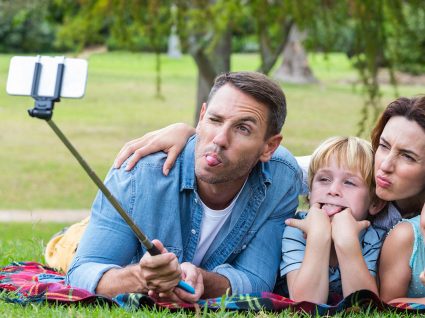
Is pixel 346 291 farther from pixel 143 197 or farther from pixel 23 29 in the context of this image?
pixel 23 29

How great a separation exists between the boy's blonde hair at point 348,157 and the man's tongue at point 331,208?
6.8 inches

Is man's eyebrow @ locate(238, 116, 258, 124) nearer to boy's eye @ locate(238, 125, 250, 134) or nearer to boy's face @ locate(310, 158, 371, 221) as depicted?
boy's eye @ locate(238, 125, 250, 134)

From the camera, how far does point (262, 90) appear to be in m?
4.32

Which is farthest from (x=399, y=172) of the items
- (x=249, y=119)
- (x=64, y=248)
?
(x=64, y=248)

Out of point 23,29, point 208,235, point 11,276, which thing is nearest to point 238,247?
point 208,235

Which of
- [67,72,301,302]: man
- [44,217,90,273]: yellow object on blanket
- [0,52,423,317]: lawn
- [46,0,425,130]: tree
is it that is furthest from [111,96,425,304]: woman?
[46,0,425,130]: tree

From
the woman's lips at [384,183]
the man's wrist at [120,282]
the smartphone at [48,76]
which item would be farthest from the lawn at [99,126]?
the smartphone at [48,76]

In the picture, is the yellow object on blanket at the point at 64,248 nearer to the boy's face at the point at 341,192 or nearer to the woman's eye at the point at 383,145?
the boy's face at the point at 341,192

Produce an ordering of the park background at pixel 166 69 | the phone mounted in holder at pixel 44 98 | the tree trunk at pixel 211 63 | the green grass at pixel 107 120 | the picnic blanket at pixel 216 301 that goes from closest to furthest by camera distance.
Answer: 1. the phone mounted in holder at pixel 44 98
2. the picnic blanket at pixel 216 301
3. the park background at pixel 166 69
4. the tree trunk at pixel 211 63
5. the green grass at pixel 107 120

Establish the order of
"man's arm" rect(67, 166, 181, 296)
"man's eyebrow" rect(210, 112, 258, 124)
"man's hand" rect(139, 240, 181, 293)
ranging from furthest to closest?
"man's eyebrow" rect(210, 112, 258, 124) < "man's arm" rect(67, 166, 181, 296) < "man's hand" rect(139, 240, 181, 293)

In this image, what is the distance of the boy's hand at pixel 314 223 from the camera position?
430cm

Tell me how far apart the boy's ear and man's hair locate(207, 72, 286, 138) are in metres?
0.57

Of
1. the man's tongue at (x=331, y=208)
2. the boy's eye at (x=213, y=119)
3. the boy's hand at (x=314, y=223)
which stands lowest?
the boy's hand at (x=314, y=223)

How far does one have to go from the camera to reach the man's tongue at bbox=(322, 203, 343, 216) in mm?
4449
